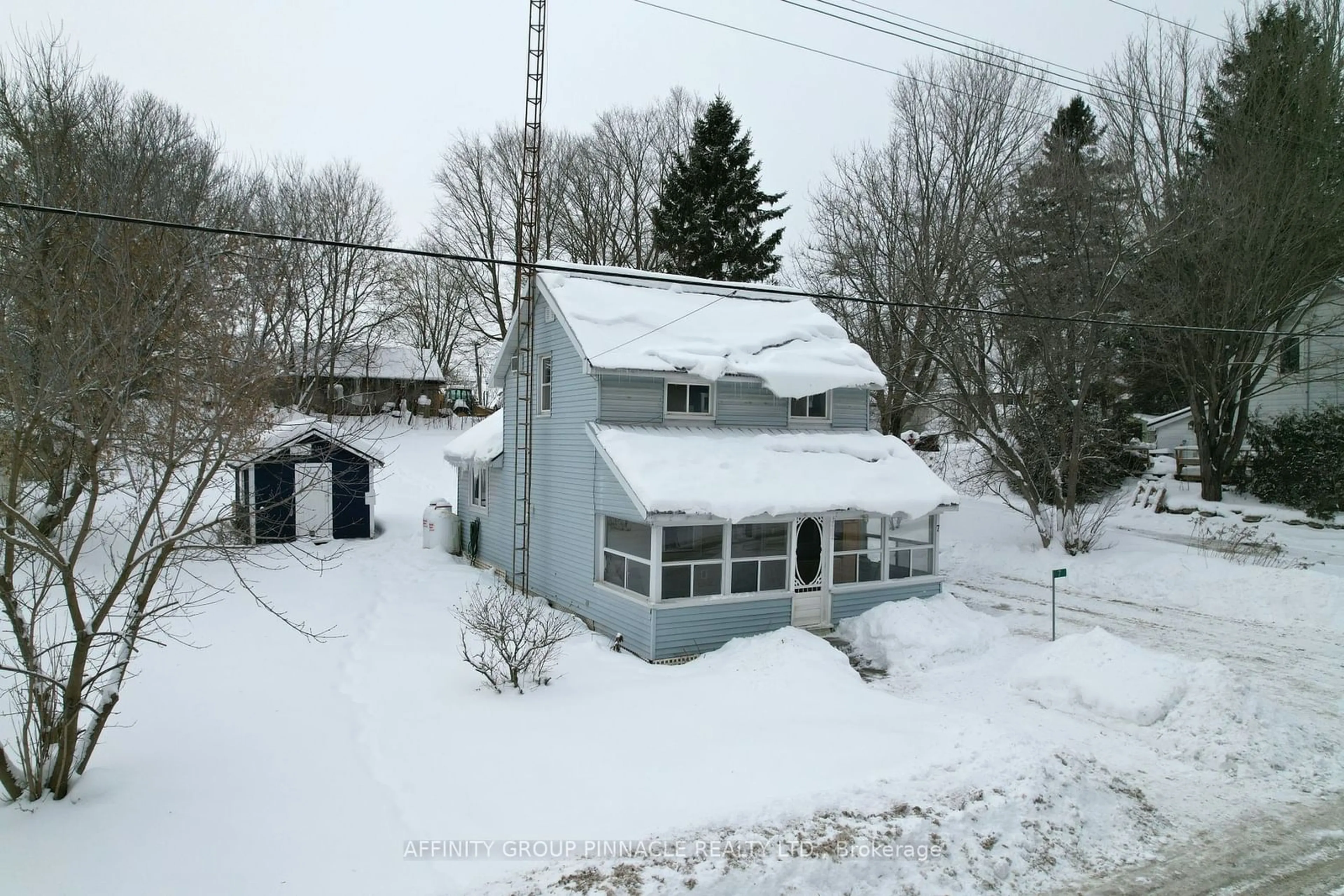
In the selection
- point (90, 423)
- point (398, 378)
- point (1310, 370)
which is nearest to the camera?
point (90, 423)

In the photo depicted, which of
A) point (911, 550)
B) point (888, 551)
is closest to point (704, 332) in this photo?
point (888, 551)

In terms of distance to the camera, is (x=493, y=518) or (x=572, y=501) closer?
(x=572, y=501)

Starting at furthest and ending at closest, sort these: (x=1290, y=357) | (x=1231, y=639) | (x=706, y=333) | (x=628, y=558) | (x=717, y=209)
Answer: (x=717, y=209) → (x=1290, y=357) → (x=706, y=333) → (x=1231, y=639) → (x=628, y=558)

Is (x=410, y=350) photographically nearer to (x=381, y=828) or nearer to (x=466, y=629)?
(x=466, y=629)

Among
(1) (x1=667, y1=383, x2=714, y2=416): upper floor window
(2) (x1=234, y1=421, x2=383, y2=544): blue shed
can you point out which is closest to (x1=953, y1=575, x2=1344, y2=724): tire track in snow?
(1) (x1=667, y1=383, x2=714, y2=416): upper floor window

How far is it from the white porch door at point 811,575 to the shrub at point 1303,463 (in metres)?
Result: 18.2

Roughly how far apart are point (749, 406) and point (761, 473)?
2.31m

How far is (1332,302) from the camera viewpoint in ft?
74.5

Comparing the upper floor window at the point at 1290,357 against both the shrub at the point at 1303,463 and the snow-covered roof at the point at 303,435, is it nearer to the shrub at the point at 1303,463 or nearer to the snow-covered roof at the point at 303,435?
the shrub at the point at 1303,463

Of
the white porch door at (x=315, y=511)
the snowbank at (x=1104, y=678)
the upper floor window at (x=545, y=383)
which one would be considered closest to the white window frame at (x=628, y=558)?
the upper floor window at (x=545, y=383)

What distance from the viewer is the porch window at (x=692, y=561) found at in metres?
12.9

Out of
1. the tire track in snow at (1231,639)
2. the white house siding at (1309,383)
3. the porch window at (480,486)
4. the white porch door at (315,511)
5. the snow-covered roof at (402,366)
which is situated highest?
the snow-covered roof at (402,366)

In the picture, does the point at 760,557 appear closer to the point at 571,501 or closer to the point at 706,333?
the point at 571,501

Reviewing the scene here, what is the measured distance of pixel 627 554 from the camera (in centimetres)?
1360
